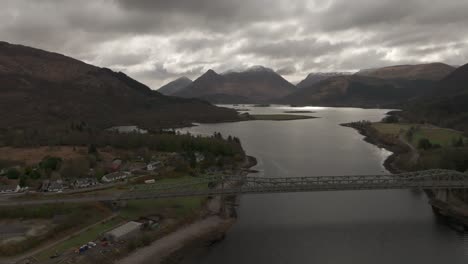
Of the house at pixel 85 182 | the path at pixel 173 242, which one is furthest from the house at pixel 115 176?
the path at pixel 173 242

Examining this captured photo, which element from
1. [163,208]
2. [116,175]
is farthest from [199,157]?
[163,208]

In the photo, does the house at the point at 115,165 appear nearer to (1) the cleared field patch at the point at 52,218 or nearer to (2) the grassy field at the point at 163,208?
(2) the grassy field at the point at 163,208

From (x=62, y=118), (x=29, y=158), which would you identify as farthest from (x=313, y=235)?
(x=62, y=118)

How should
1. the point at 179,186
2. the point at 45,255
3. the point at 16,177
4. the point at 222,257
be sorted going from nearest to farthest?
1. the point at 45,255
2. the point at 222,257
3. the point at 179,186
4. the point at 16,177

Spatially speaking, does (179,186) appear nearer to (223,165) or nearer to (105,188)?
(105,188)

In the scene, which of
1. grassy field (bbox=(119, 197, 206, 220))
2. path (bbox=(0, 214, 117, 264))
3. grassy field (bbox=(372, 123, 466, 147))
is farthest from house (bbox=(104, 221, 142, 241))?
grassy field (bbox=(372, 123, 466, 147))
